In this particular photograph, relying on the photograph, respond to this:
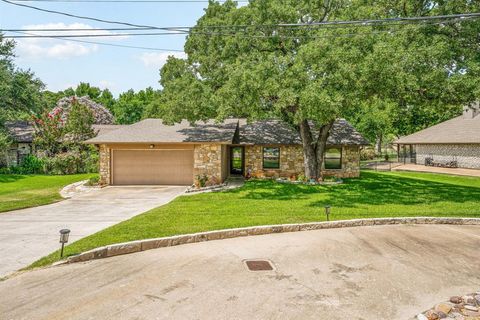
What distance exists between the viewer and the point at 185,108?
1669 centimetres

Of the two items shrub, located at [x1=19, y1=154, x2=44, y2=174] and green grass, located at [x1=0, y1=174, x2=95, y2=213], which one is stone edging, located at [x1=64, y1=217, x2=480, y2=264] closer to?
green grass, located at [x1=0, y1=174, x2=95, y2=213]

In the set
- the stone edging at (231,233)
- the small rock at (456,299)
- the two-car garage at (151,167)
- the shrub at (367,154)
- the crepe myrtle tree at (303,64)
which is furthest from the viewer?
the shrub at (367,154)

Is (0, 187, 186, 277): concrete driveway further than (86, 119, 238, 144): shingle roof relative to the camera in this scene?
No

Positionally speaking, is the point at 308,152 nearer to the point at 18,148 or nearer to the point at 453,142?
A: the point at 453,142

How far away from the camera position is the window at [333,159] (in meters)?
22.5

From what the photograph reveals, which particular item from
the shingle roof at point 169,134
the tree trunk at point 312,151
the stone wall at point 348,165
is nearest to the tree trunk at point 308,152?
the tree trunk at point 312,151

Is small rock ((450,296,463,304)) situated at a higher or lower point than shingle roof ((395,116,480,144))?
lower

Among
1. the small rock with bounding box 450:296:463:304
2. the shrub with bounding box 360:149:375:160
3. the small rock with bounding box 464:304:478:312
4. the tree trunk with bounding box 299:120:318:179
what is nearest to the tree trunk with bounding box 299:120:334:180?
the tree trunk with bounding box 299:120:318:179

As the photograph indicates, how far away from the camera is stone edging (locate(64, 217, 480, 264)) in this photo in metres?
7.41

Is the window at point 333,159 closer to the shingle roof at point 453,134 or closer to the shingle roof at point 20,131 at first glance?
the shingle roof at point 453,134

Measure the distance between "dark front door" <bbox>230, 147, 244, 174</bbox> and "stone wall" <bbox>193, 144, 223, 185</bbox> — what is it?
16.3ft

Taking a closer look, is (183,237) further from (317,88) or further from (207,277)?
(317,88)

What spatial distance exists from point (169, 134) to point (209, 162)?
318cm

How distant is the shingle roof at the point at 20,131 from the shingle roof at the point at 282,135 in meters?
17.9
